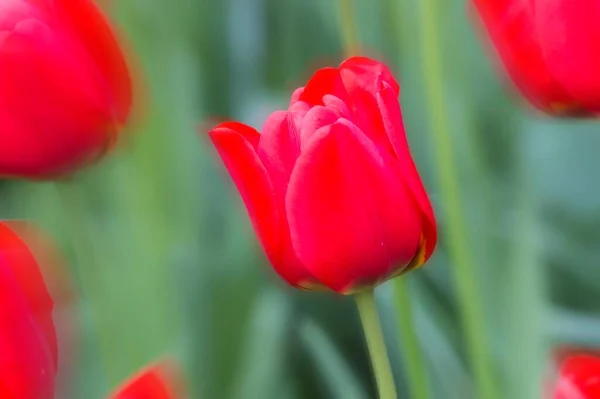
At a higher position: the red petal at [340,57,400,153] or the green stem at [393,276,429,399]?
the red petal at [340,57,400,153]

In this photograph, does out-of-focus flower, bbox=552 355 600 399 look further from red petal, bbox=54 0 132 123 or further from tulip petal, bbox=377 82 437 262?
red petal, bbox=54 0 132 123

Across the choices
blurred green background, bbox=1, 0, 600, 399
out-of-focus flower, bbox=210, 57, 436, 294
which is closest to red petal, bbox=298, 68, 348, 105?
out-of-focus flower, bbox=210, 57, 436, 294

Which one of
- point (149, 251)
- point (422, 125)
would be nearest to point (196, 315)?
point (149, 251)

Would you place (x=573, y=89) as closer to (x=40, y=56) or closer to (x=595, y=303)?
(x=40, y=56)

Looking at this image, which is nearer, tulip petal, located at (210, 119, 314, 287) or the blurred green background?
tulip petal, located at (210, 119, 314, 287)

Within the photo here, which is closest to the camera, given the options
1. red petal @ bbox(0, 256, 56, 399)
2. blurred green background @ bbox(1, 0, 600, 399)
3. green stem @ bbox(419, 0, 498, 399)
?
red petal @ bbox(0, 256, 56, 399)

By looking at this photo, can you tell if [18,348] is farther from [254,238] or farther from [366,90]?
[254,238]

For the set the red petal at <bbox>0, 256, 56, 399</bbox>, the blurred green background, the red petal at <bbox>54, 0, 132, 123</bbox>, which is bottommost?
the blurred green background

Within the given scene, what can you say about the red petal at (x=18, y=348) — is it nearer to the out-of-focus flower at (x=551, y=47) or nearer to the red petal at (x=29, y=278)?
the red petal at (x=29, y=278)
